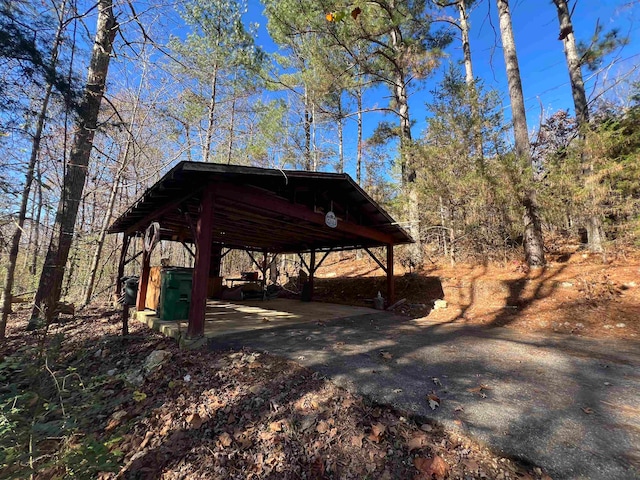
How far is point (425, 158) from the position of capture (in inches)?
346

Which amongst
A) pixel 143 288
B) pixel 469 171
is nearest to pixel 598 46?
pixel 469 171

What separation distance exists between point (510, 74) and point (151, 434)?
37.1 feet

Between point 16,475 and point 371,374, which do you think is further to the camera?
point 371,374

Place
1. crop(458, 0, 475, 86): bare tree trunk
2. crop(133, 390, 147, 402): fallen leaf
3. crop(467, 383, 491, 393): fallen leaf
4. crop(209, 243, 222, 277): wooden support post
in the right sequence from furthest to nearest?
crop(209, 243, 222, 277): wooden support post
crop(458, 0, 475, 86): bare tree trunk
crop(133, 390, 147, 402): fallen leaf
crop(467, 383, 491, 393): fallen leaf

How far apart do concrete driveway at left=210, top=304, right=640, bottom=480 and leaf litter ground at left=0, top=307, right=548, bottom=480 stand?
0.23m

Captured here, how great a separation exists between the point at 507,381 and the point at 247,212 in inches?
186

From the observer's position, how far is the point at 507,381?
2732 millimetres

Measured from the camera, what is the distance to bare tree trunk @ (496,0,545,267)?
281 inches

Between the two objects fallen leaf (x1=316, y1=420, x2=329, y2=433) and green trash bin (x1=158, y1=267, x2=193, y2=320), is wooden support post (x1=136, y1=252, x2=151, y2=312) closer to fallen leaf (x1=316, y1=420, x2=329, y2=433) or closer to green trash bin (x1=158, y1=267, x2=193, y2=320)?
green trash bin (x1=158, y1=267, x2=193, y2=320)

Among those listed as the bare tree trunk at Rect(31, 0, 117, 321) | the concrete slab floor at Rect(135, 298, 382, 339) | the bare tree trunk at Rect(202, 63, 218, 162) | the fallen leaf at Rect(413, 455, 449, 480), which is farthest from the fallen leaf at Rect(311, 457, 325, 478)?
the bare tree trunk at Rect(202, 63, 218, 162)

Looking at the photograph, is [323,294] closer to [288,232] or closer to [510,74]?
[288,232]

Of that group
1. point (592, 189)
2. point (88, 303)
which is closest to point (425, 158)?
point (592, 189)

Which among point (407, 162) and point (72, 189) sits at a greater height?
point (407, 162)

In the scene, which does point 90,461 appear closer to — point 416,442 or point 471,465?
point 416,442
